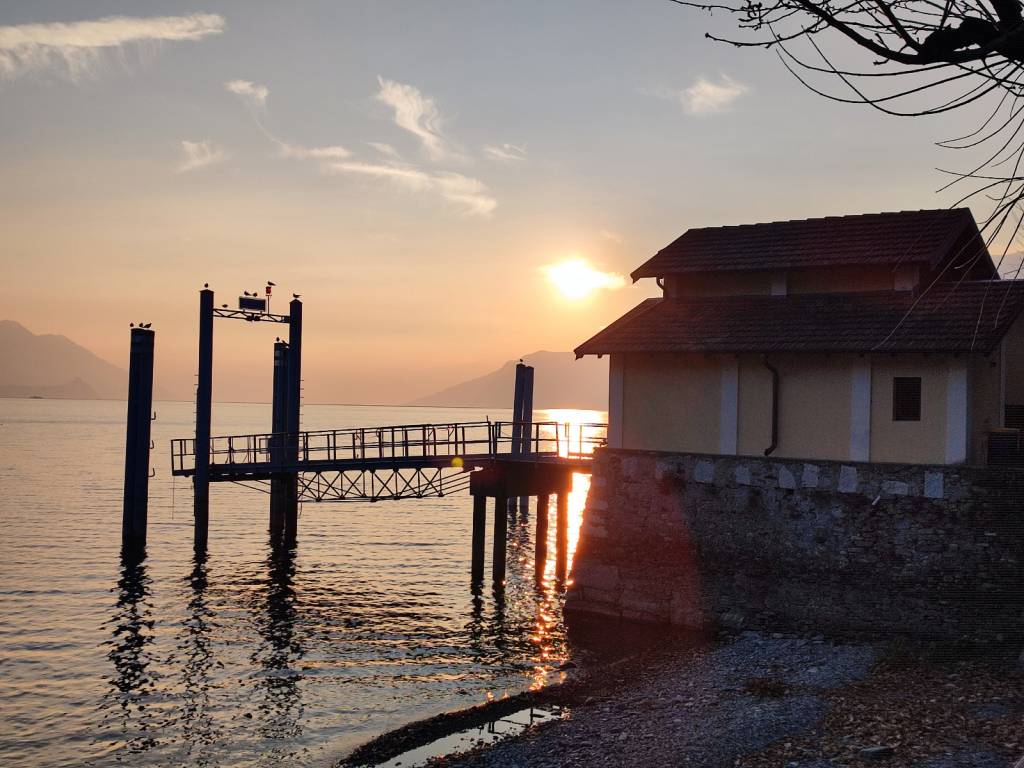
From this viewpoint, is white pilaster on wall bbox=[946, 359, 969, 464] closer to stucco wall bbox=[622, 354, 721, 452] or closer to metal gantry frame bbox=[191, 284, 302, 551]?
stucco wall bbox=[622, 354, 721, 452]

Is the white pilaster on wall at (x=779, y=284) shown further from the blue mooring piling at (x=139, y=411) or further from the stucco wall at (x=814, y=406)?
the blue mooring piling at (x=139, y=411)

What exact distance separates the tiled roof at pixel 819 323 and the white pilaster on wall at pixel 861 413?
0.75 metres

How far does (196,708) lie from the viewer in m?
16.8

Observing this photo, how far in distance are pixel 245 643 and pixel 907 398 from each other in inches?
657

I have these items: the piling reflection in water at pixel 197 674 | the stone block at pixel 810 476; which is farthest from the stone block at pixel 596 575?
the piling reflection in water at pixel 197 674

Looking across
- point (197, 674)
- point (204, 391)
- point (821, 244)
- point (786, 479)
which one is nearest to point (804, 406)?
point (786, 479)

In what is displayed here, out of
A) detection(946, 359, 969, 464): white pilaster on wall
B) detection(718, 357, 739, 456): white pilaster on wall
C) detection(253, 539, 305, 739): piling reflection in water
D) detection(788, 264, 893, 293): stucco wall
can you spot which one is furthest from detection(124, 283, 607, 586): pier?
detection(946, 359, 969, 464): white pilaster on wall

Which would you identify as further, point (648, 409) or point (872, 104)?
point (648, 409)

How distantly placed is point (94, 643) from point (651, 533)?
14.2 meters

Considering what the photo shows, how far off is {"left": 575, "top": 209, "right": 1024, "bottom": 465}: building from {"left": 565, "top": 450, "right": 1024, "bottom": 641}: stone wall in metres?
1.03

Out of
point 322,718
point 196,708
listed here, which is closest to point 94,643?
point 196,708

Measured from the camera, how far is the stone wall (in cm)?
1709

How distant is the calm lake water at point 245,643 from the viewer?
51.5ft

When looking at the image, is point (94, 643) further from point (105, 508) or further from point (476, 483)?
point (105, 508)
